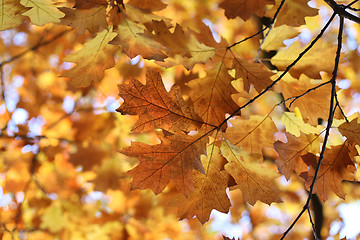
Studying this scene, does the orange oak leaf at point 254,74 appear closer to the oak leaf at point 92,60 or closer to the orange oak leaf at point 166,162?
the orange oak leaf at point 166,162

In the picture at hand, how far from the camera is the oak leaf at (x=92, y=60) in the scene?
1.09 meters

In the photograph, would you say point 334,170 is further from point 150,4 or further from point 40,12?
point 40,12

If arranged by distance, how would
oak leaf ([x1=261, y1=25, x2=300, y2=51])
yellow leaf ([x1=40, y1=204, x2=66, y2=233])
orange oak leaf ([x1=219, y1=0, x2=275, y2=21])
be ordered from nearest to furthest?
orange oak leaf ([x1=219, y1=0, x2=275, y2=21]) → oak leaf ([x1=261, y1=25, x2=300, y2=51]) → yellow leaf ([x1=40, y1=204, x2=66, y2=233])

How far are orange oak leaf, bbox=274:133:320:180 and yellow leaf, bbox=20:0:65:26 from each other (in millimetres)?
806

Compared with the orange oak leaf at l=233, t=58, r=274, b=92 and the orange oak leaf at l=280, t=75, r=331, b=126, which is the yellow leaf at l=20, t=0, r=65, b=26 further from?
the orange oak leaf at l=280, t=75, r=331, b=126

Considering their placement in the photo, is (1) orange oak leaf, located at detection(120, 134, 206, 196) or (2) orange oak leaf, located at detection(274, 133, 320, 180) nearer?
(1) orange oak leaf, located at detection(120, 134, 206, 196)

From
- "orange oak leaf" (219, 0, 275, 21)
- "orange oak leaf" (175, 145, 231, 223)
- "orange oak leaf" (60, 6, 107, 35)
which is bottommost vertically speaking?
"orange oak leaf" (175, 145, 231, 223)

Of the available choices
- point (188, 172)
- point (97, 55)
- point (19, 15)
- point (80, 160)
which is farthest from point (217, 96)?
point (80, 160)

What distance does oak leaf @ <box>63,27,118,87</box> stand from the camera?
43.1 inches

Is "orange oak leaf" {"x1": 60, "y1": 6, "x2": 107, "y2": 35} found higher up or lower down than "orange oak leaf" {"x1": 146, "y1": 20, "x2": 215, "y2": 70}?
lower down

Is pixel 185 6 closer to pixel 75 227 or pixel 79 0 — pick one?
pixel 75 227

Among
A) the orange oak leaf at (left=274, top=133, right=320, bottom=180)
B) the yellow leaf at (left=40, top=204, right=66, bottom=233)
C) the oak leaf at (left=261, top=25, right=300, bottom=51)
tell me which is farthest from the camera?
the yellow leaf at (left=40, top=204, right=66, bottom=233)

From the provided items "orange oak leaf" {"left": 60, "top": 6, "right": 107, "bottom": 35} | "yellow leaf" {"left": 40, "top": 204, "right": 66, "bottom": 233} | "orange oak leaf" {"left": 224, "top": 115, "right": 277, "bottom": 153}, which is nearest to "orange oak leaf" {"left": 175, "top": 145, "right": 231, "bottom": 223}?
"orange oak leaf" {"left": 224, "top": 115, "right": 277, "bottom": 153}

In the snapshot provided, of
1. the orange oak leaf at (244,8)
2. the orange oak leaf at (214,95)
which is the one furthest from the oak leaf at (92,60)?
A: the orange oak leaf at (244,8)
